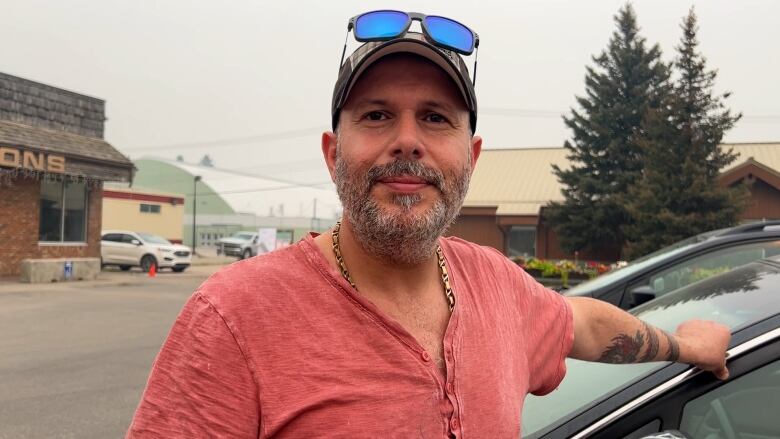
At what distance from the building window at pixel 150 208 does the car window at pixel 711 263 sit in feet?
125

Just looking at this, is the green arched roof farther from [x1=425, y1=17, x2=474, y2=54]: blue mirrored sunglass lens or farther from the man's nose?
the man's nose

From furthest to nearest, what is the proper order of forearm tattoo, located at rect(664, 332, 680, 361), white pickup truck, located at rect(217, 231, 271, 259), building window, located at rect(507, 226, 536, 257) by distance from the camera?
1. white pickup truck, located at rect(217, 231, 271, 259)
2. building window, located at rect(507, 226, 536, 257)
3. forearm tattoo, located at rect(664, 332, 680, 361)

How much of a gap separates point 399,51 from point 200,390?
889mm

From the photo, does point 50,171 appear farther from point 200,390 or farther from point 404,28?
point 200,390

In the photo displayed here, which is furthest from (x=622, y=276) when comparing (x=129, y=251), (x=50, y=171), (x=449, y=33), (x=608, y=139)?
(x=608, y=139)

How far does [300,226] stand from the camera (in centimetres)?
6969

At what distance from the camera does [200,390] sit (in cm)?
121

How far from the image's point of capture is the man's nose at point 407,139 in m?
1.44

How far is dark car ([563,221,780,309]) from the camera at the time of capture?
3955 millimetres

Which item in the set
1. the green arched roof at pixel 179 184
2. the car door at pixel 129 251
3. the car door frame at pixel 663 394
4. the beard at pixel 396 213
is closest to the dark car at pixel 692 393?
the car door frame at pixel 663 394

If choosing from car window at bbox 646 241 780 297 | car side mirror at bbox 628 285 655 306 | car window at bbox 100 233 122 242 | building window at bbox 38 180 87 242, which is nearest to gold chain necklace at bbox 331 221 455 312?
car side mirror at bbox 628 285 655 306

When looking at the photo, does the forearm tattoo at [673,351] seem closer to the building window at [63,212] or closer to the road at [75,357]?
Result: the road at [75,357]

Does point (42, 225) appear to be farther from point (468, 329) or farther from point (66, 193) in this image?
point (468, 329)

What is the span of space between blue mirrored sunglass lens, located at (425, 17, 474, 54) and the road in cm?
440
